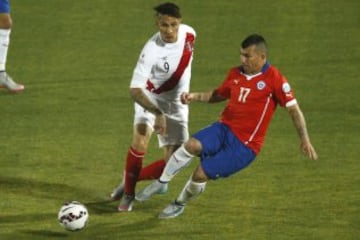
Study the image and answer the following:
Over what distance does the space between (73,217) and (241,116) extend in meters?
1.66

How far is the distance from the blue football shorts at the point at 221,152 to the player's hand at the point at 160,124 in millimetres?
296

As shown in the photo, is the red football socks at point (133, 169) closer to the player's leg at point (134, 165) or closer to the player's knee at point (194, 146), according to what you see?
the player's leg at point (134, 165)

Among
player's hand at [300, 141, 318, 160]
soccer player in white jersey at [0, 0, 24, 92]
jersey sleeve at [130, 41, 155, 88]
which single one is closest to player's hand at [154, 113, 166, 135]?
jersey sleeve at [130, 41, 155, 88]

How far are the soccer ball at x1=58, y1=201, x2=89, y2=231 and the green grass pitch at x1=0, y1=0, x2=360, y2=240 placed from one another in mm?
100

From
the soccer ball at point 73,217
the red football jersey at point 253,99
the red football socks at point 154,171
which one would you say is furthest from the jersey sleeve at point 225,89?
the soccer ball at point 73,217

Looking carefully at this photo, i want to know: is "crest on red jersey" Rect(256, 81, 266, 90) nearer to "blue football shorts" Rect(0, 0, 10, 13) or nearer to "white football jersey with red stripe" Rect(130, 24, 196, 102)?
"white football jersey with red stripe" Rect(130, 24, 196, 102)

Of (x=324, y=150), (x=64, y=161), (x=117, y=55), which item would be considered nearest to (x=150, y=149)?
(x=64, y=161)

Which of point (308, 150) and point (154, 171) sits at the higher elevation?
point (308, 150)

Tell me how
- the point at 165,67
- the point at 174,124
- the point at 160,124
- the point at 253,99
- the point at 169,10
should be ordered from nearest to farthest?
the point at 253,99 < the point at 160,124 < the point at 169,10 < the point at 165,67 < the point at 174,124

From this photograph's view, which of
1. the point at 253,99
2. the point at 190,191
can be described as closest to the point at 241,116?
the point at 253,99

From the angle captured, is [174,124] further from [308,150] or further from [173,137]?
[308,150]

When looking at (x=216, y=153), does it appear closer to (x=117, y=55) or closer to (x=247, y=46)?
(x=247, y=46)

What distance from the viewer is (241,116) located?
8844mm

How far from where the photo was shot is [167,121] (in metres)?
9.67
